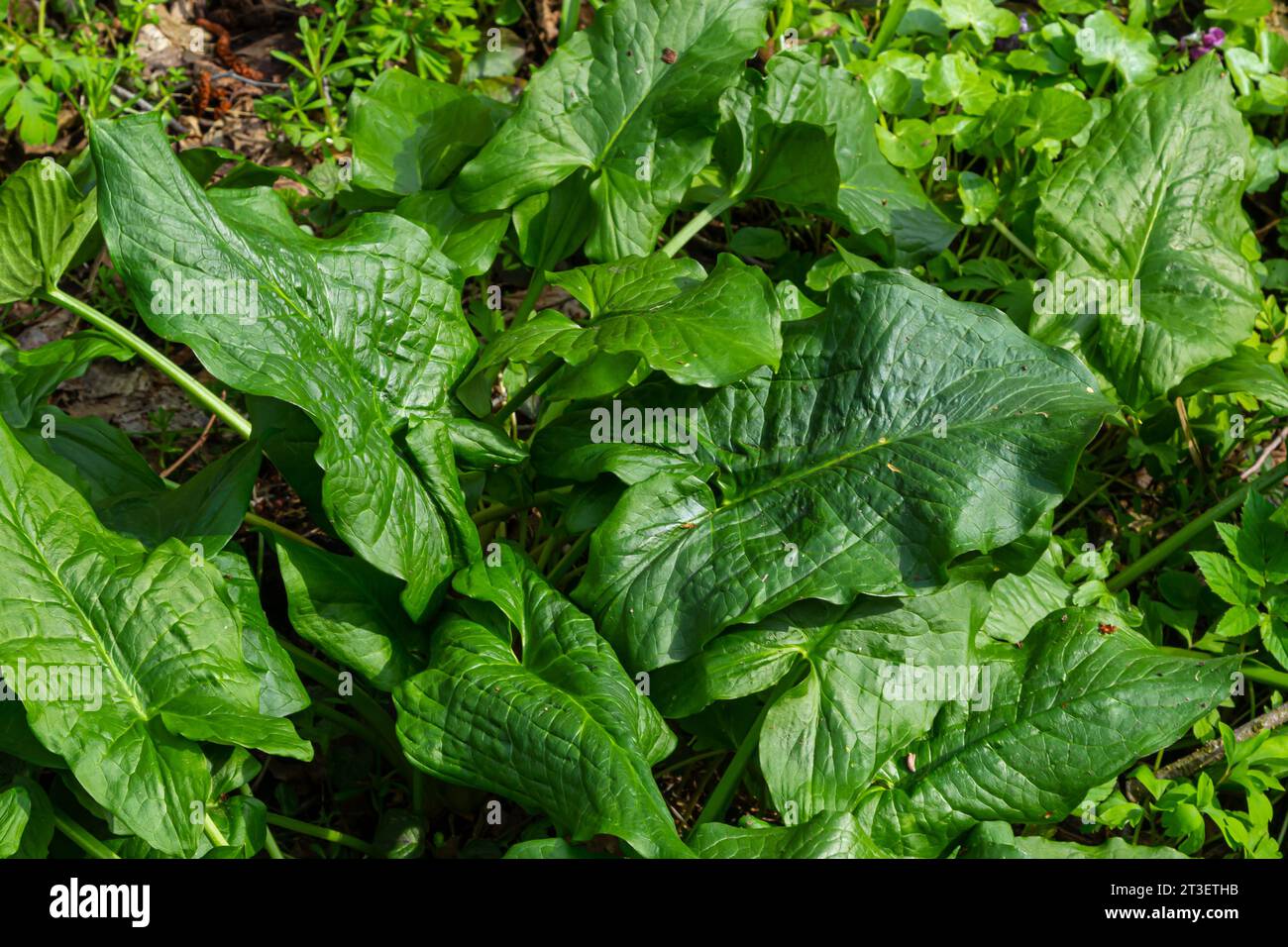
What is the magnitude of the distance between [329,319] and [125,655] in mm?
742

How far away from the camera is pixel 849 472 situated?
97.0 inches

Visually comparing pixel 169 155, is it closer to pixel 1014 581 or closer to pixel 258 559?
pixel 258 559

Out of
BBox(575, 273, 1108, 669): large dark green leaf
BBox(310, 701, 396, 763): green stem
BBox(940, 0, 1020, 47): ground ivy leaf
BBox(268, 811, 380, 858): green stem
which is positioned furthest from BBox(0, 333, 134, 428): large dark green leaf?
BBox(940, 0, 1020, 47): ground ivy leaf

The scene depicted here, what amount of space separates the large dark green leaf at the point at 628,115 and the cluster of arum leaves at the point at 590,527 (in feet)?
0.04

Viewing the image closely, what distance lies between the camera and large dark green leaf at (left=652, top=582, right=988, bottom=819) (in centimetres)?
230

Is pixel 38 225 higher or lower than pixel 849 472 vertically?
higher

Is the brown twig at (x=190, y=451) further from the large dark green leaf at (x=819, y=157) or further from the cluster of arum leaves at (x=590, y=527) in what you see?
the large dark green leaf at (x=819, y=157)

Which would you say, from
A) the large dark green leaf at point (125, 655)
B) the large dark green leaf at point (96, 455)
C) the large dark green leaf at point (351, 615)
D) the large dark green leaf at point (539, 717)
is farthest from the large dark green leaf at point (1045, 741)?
the large dark green leaf at point (96, 455)

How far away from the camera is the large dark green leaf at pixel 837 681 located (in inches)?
90.4

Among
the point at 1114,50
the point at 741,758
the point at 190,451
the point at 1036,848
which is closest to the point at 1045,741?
the point at 1036,848

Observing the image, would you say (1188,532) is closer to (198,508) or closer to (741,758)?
(741,758)

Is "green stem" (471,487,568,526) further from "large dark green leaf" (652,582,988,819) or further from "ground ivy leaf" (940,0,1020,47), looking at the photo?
"ground ivy leaf" (940,0,1020,47)
